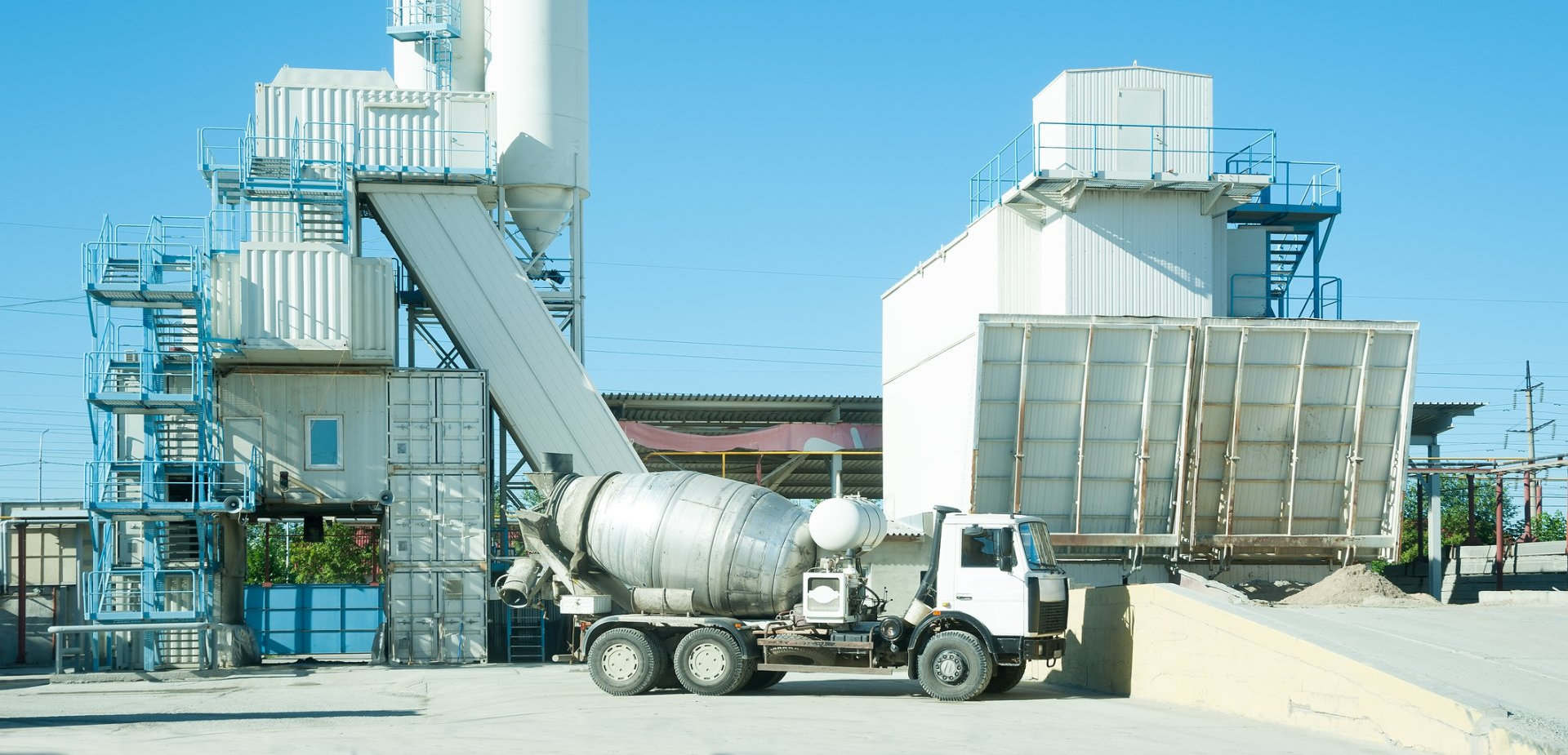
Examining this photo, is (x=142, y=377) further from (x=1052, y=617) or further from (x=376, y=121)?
(x=1052, y=617)

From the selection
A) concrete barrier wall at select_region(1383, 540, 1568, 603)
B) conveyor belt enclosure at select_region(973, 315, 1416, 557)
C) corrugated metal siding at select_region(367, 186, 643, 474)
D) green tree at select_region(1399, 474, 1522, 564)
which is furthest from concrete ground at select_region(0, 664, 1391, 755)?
green tree at select_region(1399, 474, 1522, 564)

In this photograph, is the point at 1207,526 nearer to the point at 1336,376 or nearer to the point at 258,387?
the point at 1336,376

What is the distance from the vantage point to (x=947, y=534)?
834 inches

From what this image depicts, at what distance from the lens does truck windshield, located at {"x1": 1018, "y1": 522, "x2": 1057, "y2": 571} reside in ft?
68.1

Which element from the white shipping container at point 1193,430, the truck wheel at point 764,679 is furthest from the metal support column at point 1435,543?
the truck wheel at point 764,679

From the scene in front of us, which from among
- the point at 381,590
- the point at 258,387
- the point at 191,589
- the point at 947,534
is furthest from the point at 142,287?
the point at 947,534

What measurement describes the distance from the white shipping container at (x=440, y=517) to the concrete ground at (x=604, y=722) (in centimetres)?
718

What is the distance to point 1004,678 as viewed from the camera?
21344 millimetres

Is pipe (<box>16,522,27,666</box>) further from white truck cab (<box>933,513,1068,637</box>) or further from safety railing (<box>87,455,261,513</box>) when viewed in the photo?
white truck cab (<box>933,513,1068,637</box>)

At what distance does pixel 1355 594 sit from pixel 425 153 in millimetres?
21405

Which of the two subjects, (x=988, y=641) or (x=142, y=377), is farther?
(x=142, y=377)

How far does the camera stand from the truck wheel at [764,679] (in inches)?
894

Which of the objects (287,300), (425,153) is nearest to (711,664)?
(287,300)

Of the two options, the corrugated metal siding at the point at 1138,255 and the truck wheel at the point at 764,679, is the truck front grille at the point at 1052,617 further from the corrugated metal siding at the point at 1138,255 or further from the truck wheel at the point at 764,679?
the corrugated metal siding at the point at 1138,255
